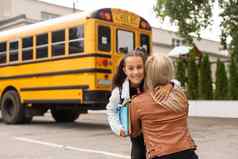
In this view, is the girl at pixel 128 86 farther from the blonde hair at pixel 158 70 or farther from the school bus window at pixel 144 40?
the school bus window at pixel 144 40

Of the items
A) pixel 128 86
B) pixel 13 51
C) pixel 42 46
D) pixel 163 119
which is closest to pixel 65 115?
pixel 13 51

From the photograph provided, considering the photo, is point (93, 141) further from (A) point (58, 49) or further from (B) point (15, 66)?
(B) point (15, 66)

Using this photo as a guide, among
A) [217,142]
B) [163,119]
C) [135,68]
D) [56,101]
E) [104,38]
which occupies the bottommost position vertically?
[217,142]

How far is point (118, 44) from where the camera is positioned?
1209cm

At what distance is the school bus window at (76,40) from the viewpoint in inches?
461

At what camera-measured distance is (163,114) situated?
2980 mm

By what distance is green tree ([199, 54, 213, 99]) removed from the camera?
59.5 ft

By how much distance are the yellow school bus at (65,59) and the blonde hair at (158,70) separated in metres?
8.25

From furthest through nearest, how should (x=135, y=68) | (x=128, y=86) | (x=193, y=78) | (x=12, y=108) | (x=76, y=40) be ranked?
(x=193, y=78)
(x=12, y=108)
(x=76, y=40)
(x=128, y=86)
(x=135, y=68)

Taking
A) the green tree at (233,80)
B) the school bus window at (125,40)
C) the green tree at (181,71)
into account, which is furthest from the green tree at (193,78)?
the school bus window at (125,40)

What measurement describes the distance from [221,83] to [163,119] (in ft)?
49.7

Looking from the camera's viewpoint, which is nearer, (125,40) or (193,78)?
(125,40)

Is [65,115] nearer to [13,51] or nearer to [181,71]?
[13,51]

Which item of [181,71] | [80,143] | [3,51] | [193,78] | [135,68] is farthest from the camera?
[181,71]
